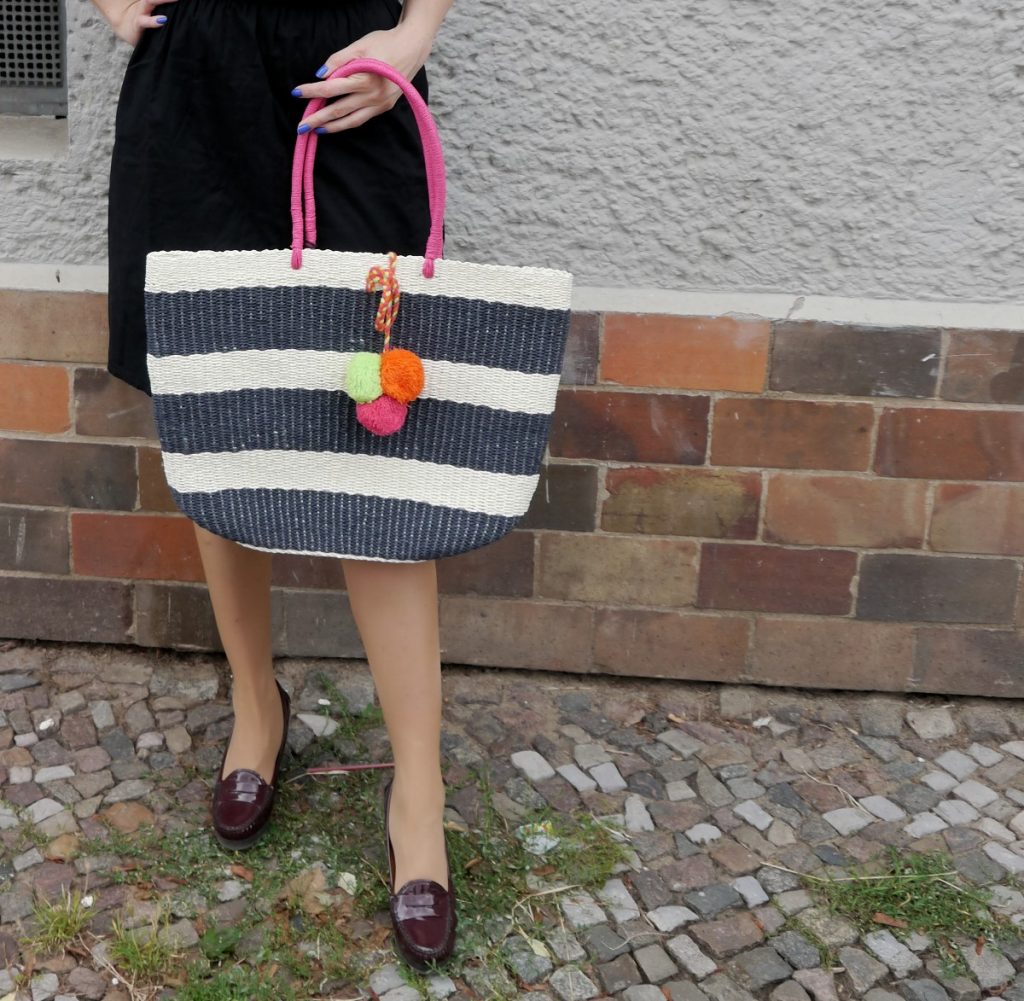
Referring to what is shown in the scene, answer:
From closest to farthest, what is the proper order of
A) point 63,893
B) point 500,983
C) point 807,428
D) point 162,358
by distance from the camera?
point 162,358, point 500,983, point 63,893, point 807,428

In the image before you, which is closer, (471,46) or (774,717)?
(471,46)

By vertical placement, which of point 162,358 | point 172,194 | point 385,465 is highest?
point 172,194

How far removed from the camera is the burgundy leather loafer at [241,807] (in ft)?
6.63

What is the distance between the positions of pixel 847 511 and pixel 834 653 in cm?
31

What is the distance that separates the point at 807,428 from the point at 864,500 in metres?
0.19

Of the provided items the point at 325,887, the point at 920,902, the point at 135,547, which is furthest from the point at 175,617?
the point at 920,902

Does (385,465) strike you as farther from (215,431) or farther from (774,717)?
(774,717)

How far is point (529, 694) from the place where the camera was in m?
2.58

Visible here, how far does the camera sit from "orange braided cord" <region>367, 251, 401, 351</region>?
62.3 inches

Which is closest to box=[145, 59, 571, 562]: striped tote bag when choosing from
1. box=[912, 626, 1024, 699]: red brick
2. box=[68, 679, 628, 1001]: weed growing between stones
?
box=[68, 679, 628, 1001]: weed growing between stones

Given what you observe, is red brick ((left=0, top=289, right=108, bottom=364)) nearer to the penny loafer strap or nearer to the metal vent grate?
the metal vent grate

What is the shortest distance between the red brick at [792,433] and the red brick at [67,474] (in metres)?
1.21

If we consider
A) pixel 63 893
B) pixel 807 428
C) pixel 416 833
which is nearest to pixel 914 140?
pixel 807 428

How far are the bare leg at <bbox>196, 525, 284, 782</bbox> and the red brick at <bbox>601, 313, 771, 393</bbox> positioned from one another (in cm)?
80
